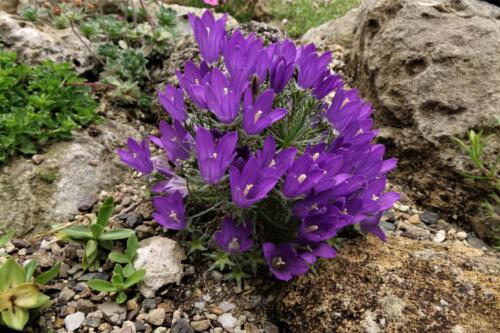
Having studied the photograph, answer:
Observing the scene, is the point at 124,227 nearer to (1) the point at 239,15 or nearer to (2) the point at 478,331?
(2) the point at 478,331

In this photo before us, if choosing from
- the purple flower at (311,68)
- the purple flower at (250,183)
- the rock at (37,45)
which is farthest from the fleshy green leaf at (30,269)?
the rock at (37,45)

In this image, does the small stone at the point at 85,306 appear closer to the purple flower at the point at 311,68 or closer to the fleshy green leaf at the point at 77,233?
the fleshy green leaf at the point at 77,233

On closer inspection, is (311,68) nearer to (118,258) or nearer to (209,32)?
(209,32)

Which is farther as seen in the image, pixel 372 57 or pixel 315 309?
pixel 372 57

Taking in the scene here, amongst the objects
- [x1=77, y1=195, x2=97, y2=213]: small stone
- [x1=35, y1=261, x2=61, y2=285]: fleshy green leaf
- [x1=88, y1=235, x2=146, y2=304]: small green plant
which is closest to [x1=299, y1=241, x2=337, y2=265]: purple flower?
[x1=88, y1=235, x2=146, y2=304]: small green plant

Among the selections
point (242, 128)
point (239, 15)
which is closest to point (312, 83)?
point (242, 128)
